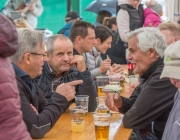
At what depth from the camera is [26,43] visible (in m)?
2.79

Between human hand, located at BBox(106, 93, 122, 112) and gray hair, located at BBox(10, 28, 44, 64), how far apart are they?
65 centimetres

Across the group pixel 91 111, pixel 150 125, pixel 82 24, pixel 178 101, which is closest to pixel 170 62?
pixel 178 101

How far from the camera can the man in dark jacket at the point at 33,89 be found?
99.3 inches

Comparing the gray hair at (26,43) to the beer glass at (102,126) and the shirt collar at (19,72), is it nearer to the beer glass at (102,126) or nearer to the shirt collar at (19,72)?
the shirt collar at (19,72)

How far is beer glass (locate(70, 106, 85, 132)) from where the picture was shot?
274cm

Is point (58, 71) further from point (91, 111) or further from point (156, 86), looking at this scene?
point (156, 86)

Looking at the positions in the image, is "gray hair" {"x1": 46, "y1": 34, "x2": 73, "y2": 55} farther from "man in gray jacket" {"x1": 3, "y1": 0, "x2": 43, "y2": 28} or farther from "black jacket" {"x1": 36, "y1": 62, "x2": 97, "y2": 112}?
"man in gray jacket" {"x1": 3, "y1": 0, "x2": 43, "y2": 28}

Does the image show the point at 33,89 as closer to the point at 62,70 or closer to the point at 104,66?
the point at 62,70

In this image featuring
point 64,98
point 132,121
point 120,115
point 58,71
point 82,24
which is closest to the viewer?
point 64,98

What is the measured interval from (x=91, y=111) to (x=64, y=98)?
66cm

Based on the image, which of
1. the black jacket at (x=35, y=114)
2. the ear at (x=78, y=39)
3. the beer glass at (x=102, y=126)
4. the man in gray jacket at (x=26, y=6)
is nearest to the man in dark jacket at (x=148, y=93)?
the beer glass at (x=102, y=126)

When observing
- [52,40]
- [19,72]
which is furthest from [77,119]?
[52,40]

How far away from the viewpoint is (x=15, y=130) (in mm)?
1597

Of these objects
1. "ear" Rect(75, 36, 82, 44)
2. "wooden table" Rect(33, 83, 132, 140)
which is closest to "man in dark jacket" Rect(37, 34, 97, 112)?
"wooden table" Rect(33, 83, 132, 140)
